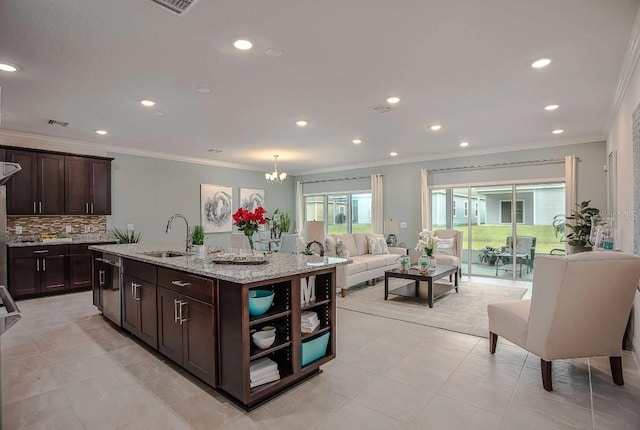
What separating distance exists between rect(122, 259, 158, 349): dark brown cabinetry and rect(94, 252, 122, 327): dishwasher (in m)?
0.16

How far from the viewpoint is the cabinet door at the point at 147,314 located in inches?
121

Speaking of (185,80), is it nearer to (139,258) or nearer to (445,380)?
(139,258)

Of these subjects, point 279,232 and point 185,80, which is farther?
point 279,232

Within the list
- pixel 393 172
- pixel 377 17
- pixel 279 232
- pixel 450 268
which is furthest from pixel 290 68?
pixel 279 232

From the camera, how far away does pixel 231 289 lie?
2.27 metres

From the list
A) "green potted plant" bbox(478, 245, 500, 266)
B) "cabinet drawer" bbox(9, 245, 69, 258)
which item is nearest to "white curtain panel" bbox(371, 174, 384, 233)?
"green potted plant" bbox(478, 245, 500, 266)

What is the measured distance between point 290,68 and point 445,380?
3006 mm

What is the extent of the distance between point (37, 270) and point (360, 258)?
5.29 meters

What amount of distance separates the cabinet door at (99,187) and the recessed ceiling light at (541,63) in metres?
6.65

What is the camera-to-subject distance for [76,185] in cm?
590

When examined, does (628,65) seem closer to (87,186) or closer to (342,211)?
(342,211)

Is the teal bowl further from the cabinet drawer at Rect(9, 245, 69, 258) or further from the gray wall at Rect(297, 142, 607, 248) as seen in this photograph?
the gray wall at Rect(297, 142, 607, 248)

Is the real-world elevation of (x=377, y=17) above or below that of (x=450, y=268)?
above

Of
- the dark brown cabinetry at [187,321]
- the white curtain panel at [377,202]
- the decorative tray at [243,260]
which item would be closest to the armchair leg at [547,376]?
the decorative tray at [243,260]
